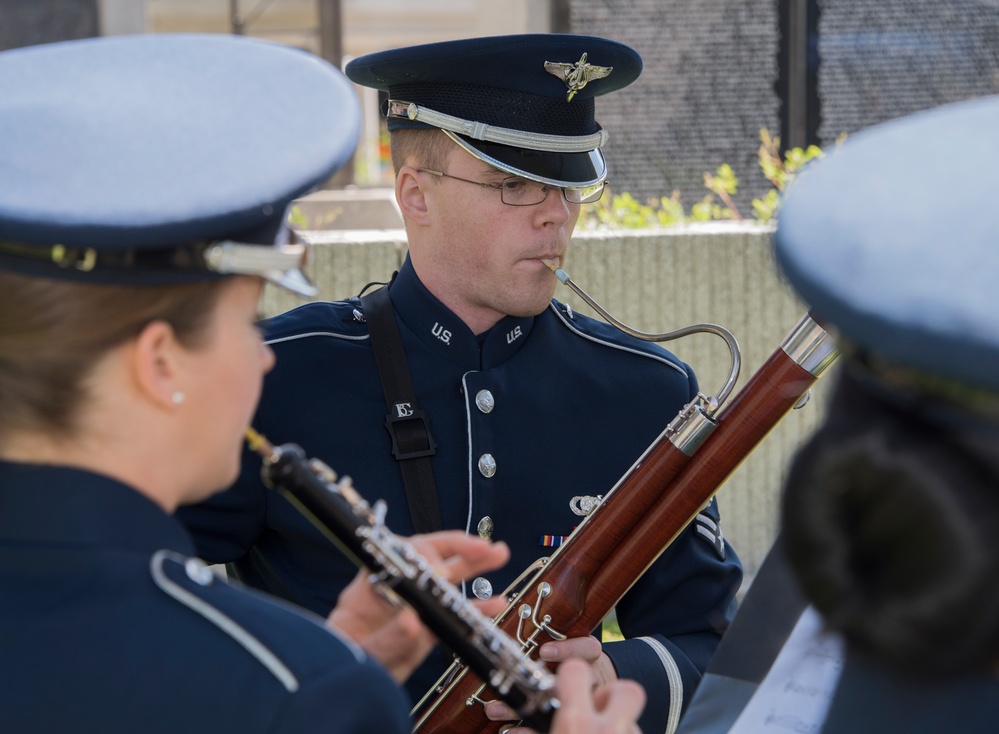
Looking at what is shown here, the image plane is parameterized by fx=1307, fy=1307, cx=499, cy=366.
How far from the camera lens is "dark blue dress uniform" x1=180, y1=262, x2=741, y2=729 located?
7.65 feet

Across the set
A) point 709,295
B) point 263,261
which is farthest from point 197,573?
point 709,295

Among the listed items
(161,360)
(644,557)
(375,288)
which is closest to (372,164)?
(375,288)

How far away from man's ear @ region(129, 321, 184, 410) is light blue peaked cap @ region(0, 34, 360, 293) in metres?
0.05

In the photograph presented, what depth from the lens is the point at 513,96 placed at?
2520 mm

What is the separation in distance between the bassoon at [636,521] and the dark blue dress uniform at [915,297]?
103cm

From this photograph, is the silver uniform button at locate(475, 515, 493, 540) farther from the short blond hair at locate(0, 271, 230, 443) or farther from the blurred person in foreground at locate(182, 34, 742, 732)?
the short blond hair at locate(0, 271, 230, 443)

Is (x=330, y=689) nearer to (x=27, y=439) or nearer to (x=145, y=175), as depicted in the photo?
(x=27, y=439)

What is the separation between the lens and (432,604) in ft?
4.92

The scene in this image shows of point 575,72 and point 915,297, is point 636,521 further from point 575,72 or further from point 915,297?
point 915,297

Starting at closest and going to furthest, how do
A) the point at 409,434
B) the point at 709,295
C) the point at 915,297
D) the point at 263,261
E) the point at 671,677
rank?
the point at 915,297 < the point at 263,261 < the point at 671,677 < the point at 409,434 < the point at 709,295

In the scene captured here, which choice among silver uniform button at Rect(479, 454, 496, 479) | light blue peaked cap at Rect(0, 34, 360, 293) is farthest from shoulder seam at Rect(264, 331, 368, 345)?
light blue peaked cap at Rect(0, 34, 360, 293)

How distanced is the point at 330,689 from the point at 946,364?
65 centimetres

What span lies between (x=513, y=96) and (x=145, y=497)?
1431mm

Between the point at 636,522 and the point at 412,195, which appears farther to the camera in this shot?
the point at 412,195
